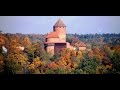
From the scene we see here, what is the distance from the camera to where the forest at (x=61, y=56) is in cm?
530

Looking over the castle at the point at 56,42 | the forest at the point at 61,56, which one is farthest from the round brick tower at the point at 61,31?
the forest at the point at 61,56

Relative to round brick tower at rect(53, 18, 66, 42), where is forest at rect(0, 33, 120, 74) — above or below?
below

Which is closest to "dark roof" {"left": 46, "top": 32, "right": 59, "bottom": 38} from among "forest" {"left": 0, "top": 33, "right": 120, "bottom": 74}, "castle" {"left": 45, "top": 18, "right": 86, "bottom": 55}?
"castle" {"left": 45, "top": 18, "right": 86, "bottom": 55}

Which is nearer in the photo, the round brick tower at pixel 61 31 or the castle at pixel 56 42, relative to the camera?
the round brick tower at pixel 61 31

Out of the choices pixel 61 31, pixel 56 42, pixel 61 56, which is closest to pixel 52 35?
pixel 61 31

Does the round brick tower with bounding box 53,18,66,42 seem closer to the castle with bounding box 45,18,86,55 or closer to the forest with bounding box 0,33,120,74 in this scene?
the castle with bounding box 45,18,86,55

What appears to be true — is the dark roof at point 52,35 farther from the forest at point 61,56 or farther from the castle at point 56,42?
the forest at point 61,56

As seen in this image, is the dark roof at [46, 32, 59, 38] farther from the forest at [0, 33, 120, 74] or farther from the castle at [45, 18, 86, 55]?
the forest at [0, 33, 120, 74]

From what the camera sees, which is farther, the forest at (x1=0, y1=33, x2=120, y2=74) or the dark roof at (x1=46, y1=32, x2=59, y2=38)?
the forest at (x1=0, y1=33, x2=120, y2=74)

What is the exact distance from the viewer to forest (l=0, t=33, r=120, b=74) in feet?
17.4

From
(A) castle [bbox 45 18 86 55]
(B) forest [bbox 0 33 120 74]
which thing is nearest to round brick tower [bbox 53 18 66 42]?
(A) castle [bbox 45 18 86 55]
